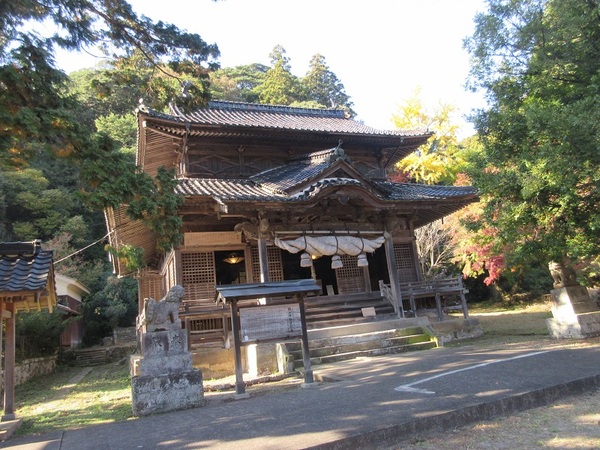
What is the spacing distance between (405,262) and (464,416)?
34.3ft

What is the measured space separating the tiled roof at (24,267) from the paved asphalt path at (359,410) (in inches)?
81.1

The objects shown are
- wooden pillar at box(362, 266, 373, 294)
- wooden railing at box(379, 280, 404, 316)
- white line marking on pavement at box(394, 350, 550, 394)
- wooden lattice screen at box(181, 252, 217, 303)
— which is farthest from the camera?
wooden pillar at box(362, 266, 373, 294)

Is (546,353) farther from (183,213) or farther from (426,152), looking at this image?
(426,152)

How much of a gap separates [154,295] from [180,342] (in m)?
13.9

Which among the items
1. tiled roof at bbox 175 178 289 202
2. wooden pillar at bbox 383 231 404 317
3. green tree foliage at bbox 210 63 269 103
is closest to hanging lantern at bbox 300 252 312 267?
tiled roof at bbox 175 178 289 202

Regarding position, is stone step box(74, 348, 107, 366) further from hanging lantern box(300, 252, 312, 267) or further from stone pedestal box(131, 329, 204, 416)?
stone pedestal box(131, 329, 204, 416)

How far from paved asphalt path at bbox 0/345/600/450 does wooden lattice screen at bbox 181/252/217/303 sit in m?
5.46

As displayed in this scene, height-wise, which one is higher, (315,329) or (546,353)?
(315,329)

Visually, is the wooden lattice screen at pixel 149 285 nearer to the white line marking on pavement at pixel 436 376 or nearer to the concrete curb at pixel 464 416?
the white line marking on pavement at pixel 436 376

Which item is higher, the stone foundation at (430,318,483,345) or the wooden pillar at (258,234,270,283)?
the wooden pillar at (258,234,270,283)

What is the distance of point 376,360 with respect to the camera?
30.7 ft

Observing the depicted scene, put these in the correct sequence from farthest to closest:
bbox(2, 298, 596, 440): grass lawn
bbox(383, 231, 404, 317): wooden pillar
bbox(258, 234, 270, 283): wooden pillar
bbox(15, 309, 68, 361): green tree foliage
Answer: bbox(15, 309, 68, 361): green tree foliage
bbox(383, 231, 404, 317): wooden pillar
bbox(258, 234, 270, 283): wooden pillar
bbox(2, 298, 596, 440): grass lawn

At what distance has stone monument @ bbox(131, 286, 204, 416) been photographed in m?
6.14

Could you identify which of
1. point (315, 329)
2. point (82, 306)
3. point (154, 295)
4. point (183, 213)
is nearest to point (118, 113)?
point (82, 306)
